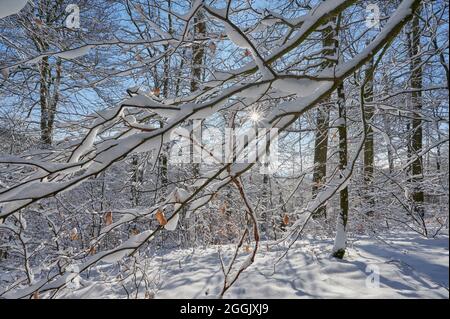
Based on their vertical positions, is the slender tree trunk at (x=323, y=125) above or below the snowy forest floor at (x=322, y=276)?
above

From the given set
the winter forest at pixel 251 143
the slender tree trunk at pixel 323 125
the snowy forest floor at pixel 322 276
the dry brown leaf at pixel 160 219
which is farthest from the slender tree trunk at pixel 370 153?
the dry brown leaf at pixel 160 219

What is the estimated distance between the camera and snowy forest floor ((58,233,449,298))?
5.32 ft

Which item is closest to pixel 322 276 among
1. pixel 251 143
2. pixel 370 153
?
pixel 251 143

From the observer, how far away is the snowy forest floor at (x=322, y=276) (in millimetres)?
1621

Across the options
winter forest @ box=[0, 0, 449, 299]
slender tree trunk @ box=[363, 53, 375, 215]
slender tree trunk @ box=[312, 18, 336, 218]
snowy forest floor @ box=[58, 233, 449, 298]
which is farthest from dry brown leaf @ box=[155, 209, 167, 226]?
slender tree trunk @ box=[312, 18, 336, 218]

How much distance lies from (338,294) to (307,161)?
4596mm

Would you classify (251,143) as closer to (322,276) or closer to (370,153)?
(322,276)

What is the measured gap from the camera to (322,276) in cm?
223

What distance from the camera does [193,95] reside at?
1.69m

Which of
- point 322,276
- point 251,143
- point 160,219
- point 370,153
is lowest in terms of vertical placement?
point 322,276

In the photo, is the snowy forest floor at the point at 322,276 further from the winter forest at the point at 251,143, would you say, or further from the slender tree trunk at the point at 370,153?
the slender tree trunk at the point at 370,153

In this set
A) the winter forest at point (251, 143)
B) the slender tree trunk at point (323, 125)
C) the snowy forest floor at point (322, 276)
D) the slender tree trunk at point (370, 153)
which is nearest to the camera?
the winter forest at point (251, 143)

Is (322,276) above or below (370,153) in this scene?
below
